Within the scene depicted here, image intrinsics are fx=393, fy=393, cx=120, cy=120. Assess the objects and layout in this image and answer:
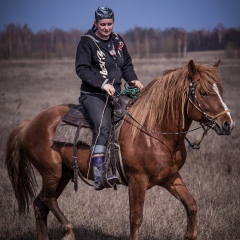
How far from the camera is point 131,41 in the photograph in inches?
5192

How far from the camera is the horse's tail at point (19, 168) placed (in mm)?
6227

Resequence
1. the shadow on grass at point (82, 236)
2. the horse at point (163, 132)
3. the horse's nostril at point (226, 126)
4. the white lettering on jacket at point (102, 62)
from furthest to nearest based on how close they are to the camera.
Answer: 1. the shadow on grass at point (82, 236)
2. the white lettering on jacket at point (102, 62)
3. the horse at point (163, 132)
4. the horse's nostril at point (226, 126)

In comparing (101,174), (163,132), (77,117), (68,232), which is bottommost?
(68,232)

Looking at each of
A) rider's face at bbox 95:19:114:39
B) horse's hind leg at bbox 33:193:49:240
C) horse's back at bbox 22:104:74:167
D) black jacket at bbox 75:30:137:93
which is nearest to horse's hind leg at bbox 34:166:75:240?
horse's hind leg at bbox 33:193:49:240

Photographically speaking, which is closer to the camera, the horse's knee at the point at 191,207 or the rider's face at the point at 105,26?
the horse's knee at the point at 191,207

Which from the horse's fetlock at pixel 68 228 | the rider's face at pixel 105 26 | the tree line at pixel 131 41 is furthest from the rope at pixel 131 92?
the tree line at pixel 131 41

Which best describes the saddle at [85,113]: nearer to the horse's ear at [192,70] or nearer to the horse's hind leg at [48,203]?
the horse's hind leg at [48,203]

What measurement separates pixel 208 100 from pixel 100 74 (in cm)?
152

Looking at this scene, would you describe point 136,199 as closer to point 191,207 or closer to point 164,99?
point 191,207

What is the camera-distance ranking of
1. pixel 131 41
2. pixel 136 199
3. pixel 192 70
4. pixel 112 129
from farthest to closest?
pixel 131 41 < pixel 112 129 < pixel 136 199 < pixel 192 70

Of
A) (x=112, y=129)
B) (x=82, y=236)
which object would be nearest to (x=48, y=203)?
(x=82, y=236)

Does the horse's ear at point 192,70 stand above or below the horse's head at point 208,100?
above

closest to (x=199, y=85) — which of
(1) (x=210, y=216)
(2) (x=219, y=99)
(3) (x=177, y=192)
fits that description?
(2) (x=219, y=99)

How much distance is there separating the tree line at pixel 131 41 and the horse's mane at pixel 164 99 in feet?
234
